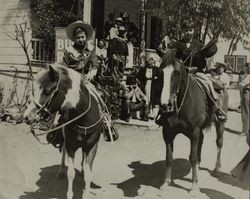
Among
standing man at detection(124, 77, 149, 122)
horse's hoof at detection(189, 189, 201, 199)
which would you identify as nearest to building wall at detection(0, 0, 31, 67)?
standing man at detection(124, 77, 149, 122)

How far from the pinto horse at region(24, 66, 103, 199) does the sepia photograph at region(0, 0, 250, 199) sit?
0.01 meters

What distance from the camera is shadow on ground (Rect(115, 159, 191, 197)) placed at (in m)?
7.35

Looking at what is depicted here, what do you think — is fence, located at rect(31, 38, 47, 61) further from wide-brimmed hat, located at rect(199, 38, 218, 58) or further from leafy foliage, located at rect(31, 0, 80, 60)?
wide-brimmed hat, located at rect(199, 38, 218, 58)

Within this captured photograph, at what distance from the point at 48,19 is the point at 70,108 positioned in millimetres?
9901

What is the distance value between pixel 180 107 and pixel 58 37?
280 inches

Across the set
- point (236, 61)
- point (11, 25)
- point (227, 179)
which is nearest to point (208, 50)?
point (227, 179)

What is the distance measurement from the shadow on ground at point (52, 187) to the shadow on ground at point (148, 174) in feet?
1.98

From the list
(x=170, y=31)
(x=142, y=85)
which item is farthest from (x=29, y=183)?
(x=170, y=31)

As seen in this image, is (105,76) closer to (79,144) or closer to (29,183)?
(29,183)

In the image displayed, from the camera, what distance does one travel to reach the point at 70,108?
18.7 ft

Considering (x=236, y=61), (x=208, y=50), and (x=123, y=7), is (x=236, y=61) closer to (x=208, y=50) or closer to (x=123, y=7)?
(x=123, y=7)

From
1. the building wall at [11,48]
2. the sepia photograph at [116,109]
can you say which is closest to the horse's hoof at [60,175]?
the sepia photograph at [116,109]

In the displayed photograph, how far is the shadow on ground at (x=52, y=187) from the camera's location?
6.70 m

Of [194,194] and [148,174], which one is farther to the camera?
[148,174]
